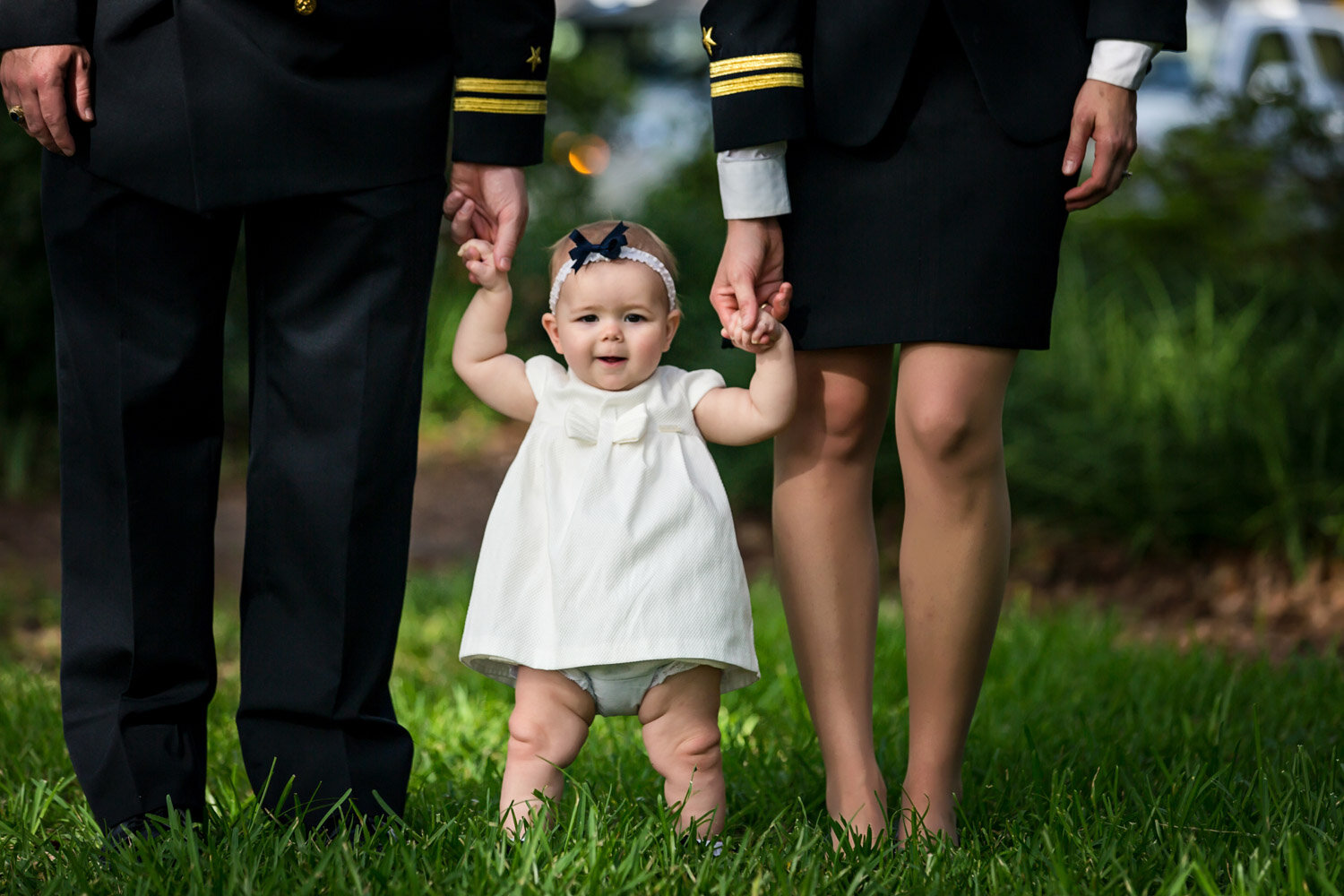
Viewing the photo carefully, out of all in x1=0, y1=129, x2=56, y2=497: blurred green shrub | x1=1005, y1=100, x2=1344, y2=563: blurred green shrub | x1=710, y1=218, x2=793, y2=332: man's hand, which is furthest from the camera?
x1=0, y1=129, x2=56, y2=497: blurred green shrub

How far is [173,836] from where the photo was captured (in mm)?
1939

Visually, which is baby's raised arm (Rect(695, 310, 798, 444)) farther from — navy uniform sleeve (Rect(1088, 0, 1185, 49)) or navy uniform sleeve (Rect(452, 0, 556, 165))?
navy uniform sleeve (Rect(1088, 0, 1185, 49))

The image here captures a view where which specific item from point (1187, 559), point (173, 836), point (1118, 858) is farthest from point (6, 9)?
point (1187, 559)

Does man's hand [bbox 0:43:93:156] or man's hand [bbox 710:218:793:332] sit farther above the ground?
→ man's hand [bbox 0:43:93:156]

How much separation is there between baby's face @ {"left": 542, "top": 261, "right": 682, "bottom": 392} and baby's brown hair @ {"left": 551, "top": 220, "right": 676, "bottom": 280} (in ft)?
0.13

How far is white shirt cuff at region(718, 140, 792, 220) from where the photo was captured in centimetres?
217

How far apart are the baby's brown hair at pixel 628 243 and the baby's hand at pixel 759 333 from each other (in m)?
0.15

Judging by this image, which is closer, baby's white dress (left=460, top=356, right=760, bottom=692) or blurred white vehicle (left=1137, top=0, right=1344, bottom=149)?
baby's white dress (left=460, top=356, right=760, bottom=692)

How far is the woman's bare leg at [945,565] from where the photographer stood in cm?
221

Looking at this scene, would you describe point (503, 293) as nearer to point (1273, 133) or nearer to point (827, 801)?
point (827, 801)

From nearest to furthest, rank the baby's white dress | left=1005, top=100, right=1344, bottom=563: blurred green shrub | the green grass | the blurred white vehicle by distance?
the green grass
the baby's white dress
left=1005, top=100, right=1344, bottom=563: blurred green shrub
the blurred white vehicle

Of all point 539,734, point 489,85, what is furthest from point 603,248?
point 539,734

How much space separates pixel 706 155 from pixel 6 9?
5.90 meters

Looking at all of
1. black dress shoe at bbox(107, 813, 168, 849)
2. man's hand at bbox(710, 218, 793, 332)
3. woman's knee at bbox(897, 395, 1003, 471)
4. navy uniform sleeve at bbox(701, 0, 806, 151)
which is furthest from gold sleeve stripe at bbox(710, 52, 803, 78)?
black dress shoe at bbox(107, 813, 168, 849)
